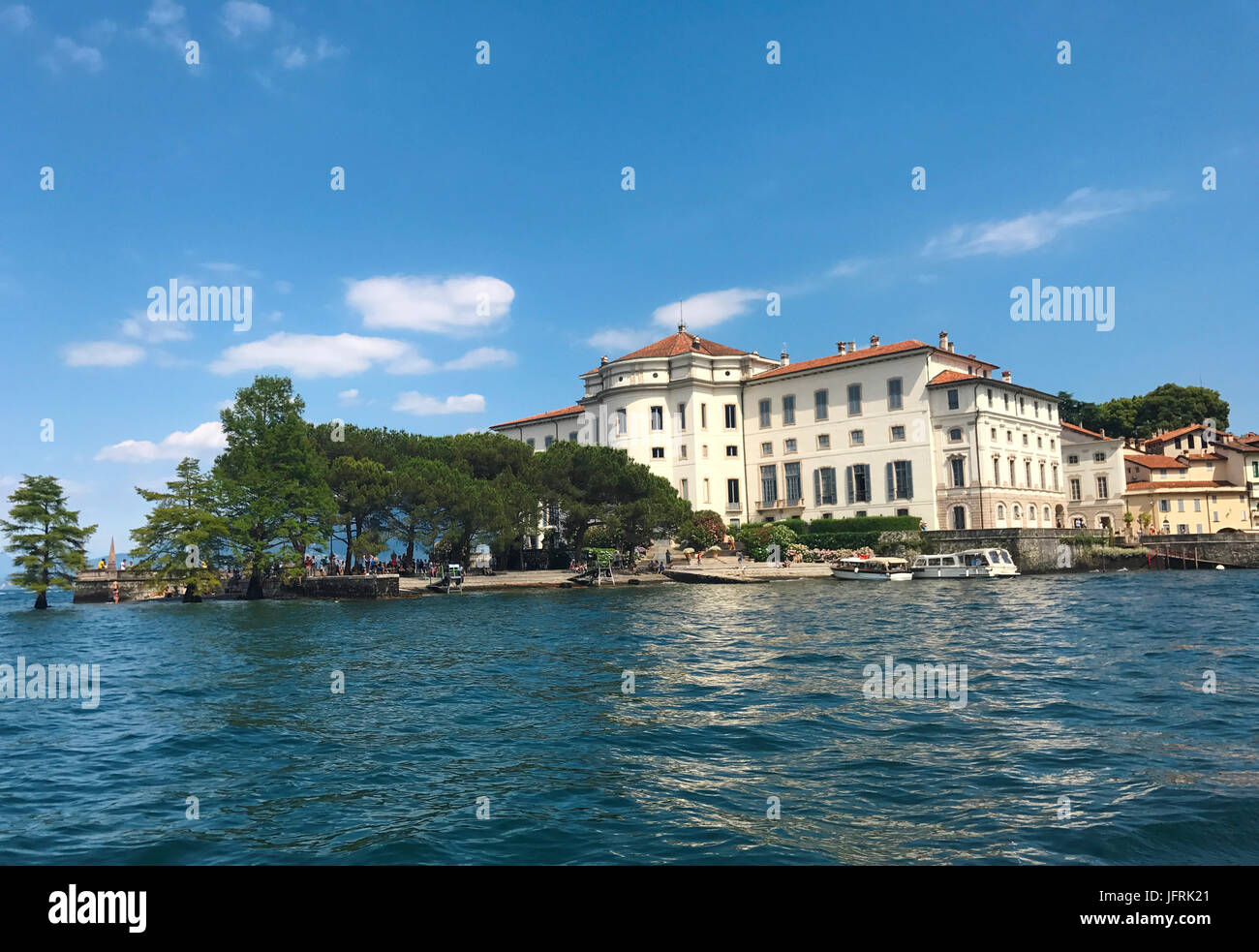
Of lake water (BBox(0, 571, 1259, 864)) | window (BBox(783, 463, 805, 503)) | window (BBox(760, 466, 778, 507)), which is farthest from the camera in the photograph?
window (BBox(760, 466, 778, 507))

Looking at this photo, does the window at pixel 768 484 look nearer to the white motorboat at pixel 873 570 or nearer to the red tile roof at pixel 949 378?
the red tile roof at pixel 949 378

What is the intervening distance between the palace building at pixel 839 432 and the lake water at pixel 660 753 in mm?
36459

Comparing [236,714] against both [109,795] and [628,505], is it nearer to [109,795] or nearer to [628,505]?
[109,795]

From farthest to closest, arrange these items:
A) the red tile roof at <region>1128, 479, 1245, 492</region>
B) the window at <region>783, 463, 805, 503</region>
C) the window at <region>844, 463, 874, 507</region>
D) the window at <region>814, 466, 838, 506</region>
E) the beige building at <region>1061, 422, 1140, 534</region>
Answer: the red tile roof at <region>1128, 479, 1245, 492</region> < the beige building at <region>1061, 422, 1140, 534</region> < the window at <region>783, 463, 805, 503</region> < the window at <region>814, 466, 838, 506</region> < the window at <region>844, 463, 874, 507</region>

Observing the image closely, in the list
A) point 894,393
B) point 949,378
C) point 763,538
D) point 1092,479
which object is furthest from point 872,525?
point 1092,479

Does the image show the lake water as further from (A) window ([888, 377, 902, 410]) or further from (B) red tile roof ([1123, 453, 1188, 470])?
(B) red tile roof ([1123, 453, 1188, 470])

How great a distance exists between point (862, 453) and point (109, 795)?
5733 centimetres

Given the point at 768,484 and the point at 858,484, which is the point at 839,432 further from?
the point at 768,484

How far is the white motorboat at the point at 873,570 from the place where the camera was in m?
48.7

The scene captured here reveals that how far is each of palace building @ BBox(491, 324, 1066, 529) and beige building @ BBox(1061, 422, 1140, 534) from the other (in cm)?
541

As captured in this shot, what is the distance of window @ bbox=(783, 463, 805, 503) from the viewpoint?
6481cm

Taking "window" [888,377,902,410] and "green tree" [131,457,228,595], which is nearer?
"green tree" [131,457,228,595]

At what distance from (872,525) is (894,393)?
9898 mm

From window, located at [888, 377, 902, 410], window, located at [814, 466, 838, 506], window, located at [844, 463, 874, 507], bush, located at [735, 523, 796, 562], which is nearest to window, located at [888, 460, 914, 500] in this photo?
window, located at [844, 463, 874, 507]
